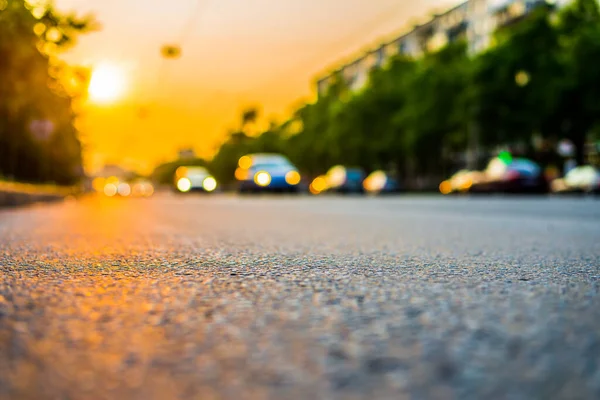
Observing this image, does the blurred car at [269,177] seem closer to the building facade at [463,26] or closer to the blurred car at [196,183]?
the blurred car at [196,183]

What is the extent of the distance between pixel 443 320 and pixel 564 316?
45 cm

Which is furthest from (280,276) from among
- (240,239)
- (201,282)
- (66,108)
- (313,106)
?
(313,106)

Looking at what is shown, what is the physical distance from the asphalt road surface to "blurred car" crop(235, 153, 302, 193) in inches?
1134

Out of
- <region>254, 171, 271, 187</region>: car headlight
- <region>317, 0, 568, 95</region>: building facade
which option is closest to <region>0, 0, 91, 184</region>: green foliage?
<region>254, 171, 271, 187</region>: car headlight

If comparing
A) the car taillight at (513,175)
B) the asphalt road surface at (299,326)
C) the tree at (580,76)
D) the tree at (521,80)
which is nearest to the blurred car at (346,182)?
the tree at (521,80)

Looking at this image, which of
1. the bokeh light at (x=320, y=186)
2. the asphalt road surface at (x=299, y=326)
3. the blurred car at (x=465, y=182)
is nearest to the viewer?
the asphalt road surface at (x=299, y=326)

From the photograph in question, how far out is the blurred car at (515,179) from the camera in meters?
33.6

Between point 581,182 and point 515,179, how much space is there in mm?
2599

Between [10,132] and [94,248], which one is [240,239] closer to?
[94,248]

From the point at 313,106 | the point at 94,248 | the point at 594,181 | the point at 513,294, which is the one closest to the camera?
the point at 513,294

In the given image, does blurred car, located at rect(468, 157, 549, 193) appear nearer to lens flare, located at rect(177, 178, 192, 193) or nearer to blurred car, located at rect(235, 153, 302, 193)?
blurred car, located at rect(235, 153, 302, 193)

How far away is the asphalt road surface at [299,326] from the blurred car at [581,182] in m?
28.7

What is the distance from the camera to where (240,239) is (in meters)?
7.09

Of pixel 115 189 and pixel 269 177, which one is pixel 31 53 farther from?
pixel 115 189
